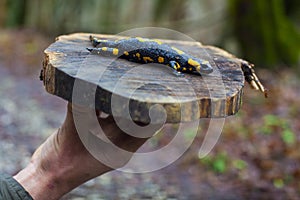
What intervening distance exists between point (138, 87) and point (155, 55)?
0.41 meters

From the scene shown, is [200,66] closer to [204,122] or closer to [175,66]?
[175,66]

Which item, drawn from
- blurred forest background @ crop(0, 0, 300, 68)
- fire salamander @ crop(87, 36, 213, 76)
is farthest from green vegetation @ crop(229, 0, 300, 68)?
fire salamander @ crop(87, 36, 213, 76)

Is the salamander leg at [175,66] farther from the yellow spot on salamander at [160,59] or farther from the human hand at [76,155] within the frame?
the human hand at [76,155]

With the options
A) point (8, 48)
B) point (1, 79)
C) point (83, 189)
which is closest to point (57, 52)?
point (83, 189)

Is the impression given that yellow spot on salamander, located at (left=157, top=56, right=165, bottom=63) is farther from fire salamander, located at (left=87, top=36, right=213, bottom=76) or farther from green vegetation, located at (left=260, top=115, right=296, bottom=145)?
green vegetation, located at (left=260, top=115, right=296, bottom=145)

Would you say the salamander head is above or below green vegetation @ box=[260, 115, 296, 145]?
above

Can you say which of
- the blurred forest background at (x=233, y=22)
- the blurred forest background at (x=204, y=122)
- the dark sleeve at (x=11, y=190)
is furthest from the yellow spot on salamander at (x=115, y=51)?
the blurred forest background at (x=233, y=22)

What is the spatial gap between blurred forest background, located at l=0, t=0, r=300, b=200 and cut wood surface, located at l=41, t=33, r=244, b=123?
198 centimetres

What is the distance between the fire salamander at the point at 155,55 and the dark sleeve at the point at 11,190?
71cm

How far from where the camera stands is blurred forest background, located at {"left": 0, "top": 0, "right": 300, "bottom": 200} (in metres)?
4.83

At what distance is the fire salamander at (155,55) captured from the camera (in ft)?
8.22

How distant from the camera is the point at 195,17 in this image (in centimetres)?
812

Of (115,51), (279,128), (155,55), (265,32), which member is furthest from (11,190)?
(265,32)

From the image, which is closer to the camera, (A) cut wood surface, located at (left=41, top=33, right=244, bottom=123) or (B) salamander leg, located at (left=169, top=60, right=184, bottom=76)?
(A) cut wood surface, located at (left=41, top=33, right=244, bottom=123)
